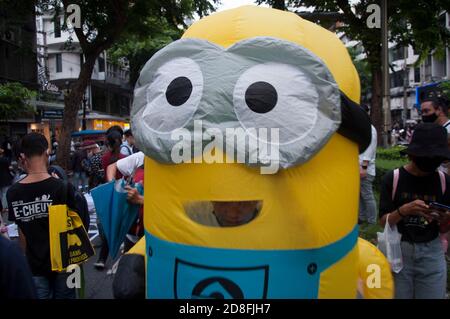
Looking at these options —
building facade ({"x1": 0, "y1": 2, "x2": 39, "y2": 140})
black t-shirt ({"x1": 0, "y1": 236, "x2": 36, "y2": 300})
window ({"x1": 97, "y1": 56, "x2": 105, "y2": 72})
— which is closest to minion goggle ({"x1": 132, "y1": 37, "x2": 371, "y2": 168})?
→ black t-shirt ({"x1": 0, "y1": 236, "x2": 36, "y2": 300})

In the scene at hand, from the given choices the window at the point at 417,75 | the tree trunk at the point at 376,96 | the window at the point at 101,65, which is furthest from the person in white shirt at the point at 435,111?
the window at the point at 417,75

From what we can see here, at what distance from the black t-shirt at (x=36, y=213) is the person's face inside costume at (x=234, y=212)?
142 cm

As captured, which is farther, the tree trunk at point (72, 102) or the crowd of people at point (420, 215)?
the tree trunk at point (72, 102)

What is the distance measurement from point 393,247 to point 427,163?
560mm

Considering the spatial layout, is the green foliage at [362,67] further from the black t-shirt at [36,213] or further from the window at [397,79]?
the window at [397,79]

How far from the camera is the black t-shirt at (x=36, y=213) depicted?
3.08 m

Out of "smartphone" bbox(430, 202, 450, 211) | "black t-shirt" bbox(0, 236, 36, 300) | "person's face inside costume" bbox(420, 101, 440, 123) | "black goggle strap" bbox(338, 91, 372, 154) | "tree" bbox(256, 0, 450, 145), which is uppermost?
"tree" bbox(256, 0, 450, 145)

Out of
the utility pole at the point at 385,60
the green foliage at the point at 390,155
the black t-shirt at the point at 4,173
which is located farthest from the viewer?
the green foliage at the point at 390,155

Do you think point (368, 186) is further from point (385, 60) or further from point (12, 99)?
point (12, 99)

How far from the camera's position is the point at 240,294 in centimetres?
216

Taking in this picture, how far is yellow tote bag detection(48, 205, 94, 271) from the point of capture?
3072 mm

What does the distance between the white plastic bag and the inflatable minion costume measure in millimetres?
586

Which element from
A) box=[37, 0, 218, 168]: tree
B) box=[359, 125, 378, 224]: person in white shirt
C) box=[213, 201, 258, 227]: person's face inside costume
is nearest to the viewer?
box=[213, 201, 258, 227]: person's face inside costume

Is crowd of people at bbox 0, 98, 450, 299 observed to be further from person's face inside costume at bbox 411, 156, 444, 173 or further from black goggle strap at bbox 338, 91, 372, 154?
black goggle strap at bbox 338, 91, 372, 154
